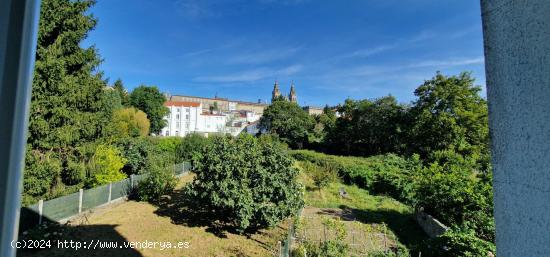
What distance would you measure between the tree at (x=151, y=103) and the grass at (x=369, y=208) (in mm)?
38099

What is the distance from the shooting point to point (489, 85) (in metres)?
1.00

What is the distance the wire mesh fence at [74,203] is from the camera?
9016 mm

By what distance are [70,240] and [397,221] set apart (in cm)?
1298

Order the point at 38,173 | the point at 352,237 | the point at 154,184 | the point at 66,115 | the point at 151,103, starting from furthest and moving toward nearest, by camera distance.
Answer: the point at 151,103
the point at 154,184
the point at 66,115
the point at 38,173
the point at 352,237

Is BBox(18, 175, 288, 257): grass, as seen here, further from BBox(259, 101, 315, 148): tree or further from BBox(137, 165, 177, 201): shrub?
BBox(259, 101, 315, 148): tree

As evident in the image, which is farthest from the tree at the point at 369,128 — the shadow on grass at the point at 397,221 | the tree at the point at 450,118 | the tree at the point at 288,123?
the shadow on grass at the point at 397,221

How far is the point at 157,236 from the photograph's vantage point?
941cm

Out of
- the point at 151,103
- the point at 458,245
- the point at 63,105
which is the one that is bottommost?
the point at 458,245

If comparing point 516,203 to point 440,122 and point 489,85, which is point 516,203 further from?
point 440,122

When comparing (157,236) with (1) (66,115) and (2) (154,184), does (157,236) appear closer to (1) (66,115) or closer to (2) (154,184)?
(2) (154,184)

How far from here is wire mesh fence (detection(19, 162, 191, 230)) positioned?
902 centimetres

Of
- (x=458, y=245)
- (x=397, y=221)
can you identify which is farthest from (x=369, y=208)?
(x=458, y=245)

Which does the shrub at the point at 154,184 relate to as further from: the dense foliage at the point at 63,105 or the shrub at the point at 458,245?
the shrub at the point at 458,245

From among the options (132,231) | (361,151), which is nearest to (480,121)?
(361,151)
